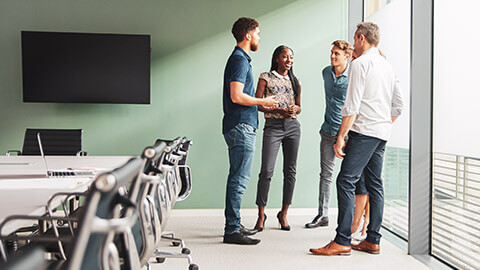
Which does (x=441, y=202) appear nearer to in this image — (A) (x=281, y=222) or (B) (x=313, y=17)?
(A) (x=281, y=222)

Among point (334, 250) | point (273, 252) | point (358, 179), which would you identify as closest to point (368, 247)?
point (334, 250)

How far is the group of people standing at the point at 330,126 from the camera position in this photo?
3.44m

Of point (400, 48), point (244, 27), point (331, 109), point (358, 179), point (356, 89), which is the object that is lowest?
point (358, 179)

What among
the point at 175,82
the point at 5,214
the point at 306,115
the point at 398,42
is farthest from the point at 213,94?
the point at 5,214

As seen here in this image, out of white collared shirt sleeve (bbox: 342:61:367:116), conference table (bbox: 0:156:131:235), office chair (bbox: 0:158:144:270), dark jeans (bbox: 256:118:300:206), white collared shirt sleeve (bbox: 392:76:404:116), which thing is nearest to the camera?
office chair (bbox: 0:158:144:270)

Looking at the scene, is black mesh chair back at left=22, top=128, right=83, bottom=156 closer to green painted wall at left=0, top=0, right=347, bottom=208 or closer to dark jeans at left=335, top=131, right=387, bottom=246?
green painted wall at left=0, top=0, right=347, bottom=208

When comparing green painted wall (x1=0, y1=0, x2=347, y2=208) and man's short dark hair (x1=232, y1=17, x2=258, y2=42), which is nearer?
man's short dark hair (x1=232, y1=17, x2=258, y2=42)

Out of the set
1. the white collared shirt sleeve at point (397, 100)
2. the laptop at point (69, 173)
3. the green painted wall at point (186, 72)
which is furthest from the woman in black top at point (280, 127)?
the laptop at point (69, 173)

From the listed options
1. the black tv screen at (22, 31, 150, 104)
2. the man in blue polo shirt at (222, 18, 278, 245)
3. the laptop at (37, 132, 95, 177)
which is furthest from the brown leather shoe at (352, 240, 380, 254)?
the black tv screen at (22, 31, 150, 104)

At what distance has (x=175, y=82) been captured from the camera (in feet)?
17.3

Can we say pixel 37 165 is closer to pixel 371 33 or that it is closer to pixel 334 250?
pixel 334 250

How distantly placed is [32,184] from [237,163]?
71.6 inches

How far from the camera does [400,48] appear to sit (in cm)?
421

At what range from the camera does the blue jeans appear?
3826 mm
